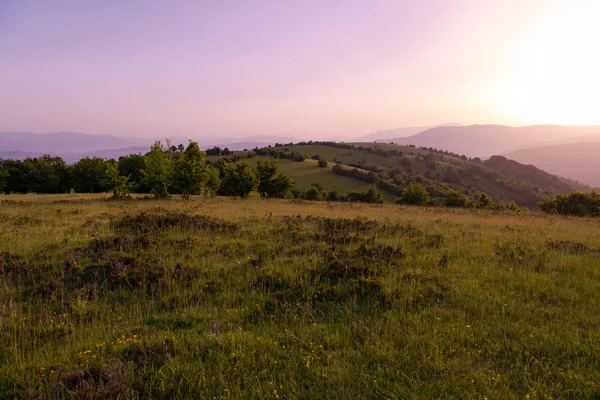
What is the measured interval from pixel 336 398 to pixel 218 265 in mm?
4522

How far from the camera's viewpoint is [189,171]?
3231 cm

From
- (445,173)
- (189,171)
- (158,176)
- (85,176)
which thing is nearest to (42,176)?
(85,176)

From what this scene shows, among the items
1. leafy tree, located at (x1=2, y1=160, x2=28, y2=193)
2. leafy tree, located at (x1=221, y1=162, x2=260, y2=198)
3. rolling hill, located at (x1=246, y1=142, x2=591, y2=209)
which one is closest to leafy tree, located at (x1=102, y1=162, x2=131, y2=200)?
leafy tree, located at (x1=221, y1=162, x2=260, y2=198)

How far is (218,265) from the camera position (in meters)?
6.95

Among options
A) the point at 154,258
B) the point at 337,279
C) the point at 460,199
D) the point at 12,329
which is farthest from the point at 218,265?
the point at 460,199

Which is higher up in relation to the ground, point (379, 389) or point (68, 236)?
point (68, 236)

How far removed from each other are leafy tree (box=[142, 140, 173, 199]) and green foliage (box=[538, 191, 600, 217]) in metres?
46.2

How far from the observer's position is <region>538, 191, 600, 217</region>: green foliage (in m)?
39.2

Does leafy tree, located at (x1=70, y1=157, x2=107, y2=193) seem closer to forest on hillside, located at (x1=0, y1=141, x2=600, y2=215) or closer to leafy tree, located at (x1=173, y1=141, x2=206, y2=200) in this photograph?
forest on hillside, located at (x1=0, y1=141, x2=600, y2=215)

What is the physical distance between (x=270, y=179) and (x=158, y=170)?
23.2 meters

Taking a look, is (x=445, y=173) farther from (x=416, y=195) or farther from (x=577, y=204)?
(x=577, y=204)

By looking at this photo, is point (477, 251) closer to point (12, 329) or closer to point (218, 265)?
point (218, 265)

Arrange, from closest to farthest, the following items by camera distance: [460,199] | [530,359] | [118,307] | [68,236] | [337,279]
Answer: [530,359]
[118,307]
[337,279]
[68,236]
[460,199]

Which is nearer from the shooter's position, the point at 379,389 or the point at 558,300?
the point at 379,389
